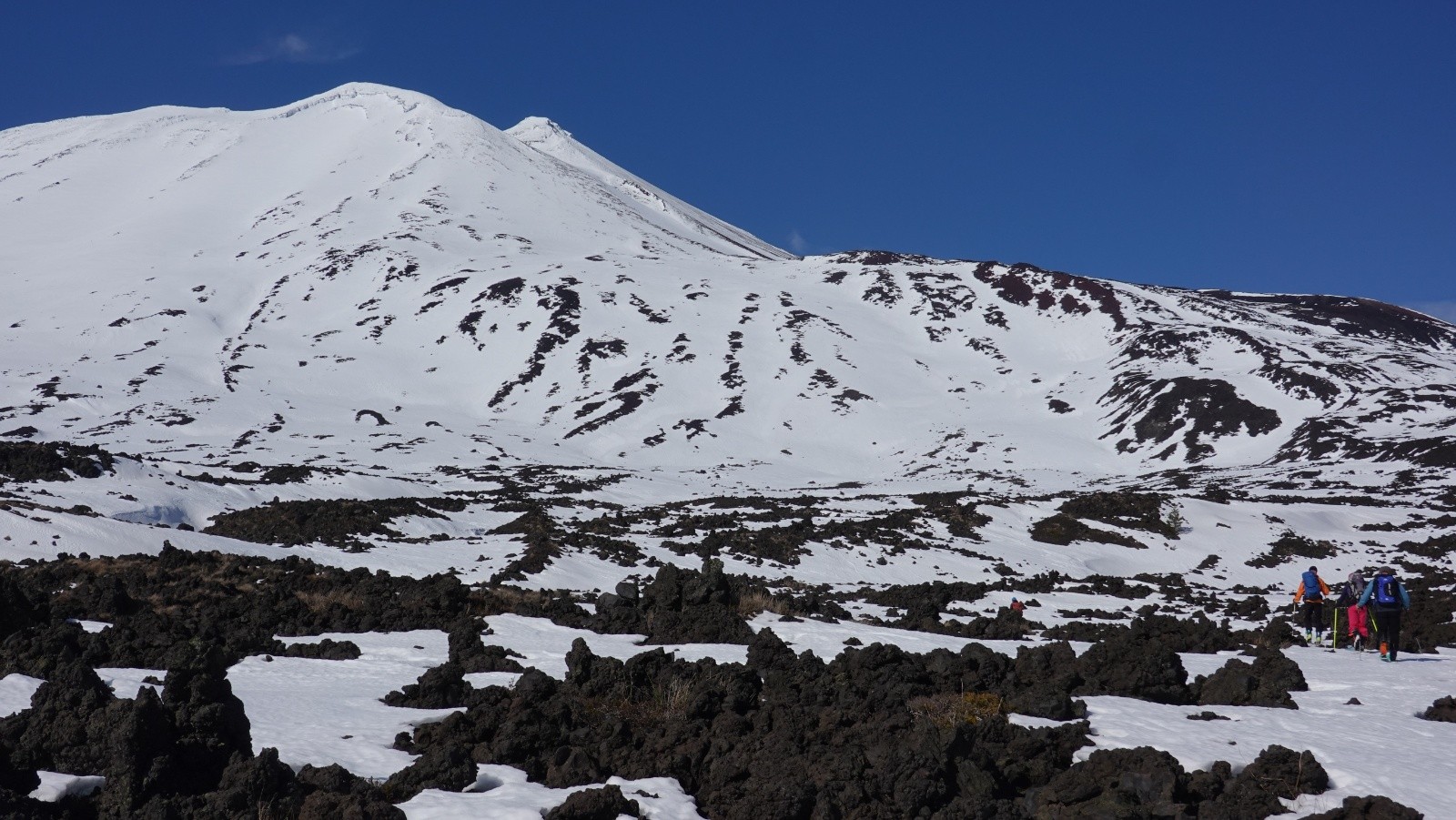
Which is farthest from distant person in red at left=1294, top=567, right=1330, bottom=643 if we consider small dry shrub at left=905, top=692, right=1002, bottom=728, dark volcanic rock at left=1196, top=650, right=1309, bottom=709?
small dry shrub at left=905, top=692, right=1002, bottom=728

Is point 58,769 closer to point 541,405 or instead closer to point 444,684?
point 444,684

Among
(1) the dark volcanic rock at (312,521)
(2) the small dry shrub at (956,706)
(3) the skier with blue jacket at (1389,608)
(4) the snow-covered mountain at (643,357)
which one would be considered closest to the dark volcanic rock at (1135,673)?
(2) the small dry shrub at (956,706)

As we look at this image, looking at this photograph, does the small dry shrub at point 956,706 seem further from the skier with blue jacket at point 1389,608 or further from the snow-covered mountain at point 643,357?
the snow-covered mountain at point 643,357

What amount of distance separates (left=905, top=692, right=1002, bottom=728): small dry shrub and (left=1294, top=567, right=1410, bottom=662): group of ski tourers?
8.69 metres

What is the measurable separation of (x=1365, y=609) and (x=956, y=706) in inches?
420

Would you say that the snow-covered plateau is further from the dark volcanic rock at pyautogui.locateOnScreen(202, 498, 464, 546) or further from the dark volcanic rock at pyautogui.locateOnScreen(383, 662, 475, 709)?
the dark volcanic rock at pyautogui.locateOnScreen(202, 498, 464, 546)

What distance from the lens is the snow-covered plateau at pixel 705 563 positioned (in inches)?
276

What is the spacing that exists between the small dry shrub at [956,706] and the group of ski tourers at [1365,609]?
28.5 ft

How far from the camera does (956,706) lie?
938 centimetres


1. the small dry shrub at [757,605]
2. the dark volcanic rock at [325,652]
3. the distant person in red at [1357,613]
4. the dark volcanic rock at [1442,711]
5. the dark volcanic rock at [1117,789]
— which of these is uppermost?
the distant person in red at [1357,613]

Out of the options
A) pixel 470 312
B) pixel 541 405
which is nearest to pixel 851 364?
pixel 541 405

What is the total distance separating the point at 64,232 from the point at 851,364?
464 ft

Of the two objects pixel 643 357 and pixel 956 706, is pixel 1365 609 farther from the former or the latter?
pixel 643 357

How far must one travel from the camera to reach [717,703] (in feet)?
29.1
